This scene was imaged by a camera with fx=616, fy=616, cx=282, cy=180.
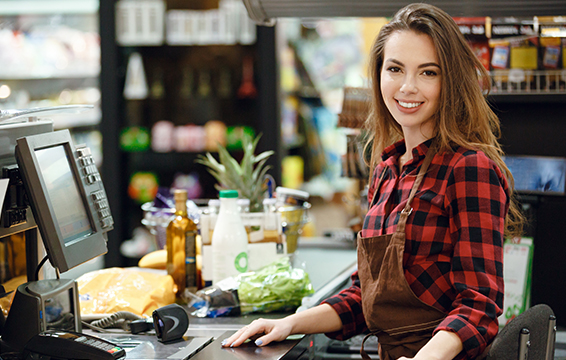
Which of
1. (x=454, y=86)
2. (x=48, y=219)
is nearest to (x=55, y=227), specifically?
(x=48, y=219)

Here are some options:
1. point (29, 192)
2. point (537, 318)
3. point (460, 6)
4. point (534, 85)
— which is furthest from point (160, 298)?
point (534, 85)

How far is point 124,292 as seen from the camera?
1.80 metres

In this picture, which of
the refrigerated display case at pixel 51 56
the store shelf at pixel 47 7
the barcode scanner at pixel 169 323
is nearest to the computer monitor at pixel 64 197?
the barcode scanner at pixel 169 323

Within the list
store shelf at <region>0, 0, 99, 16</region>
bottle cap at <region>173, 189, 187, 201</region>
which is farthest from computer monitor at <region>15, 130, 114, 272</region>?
store shelf at <region>0, 0, 99, 16</region>

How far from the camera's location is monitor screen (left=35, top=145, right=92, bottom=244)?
4.57 feet

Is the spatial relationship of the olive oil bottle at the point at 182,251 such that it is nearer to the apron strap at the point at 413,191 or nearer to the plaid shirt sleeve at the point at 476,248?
the apron strap at the point at 413,191

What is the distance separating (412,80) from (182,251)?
943 mm

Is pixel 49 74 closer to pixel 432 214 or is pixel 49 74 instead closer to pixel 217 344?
pixel 217 344

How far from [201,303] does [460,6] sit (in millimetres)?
1192

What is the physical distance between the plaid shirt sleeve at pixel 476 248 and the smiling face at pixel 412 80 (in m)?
0.16

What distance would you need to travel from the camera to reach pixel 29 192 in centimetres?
132

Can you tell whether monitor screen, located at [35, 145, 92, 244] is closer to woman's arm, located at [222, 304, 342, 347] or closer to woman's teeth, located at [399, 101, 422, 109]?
woman's arm, located at [222, 304, 342, 347]

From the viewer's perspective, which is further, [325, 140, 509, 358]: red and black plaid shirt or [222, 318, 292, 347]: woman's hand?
[222, 318, 292, 347]: woman's hand

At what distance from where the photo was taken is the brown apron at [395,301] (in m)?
1.38
